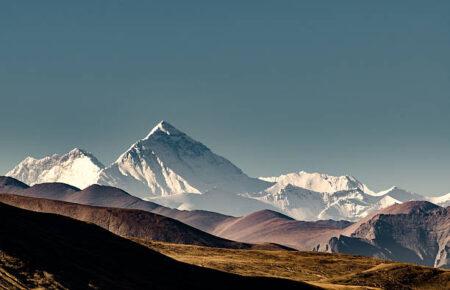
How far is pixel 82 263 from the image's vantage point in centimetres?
11119

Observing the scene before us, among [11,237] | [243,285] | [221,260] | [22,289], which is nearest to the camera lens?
[22,289]

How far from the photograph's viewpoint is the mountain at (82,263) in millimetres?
96500

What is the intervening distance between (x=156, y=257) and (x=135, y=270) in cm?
1679

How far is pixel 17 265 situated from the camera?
9612 cm

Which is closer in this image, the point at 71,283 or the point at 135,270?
the point at 71,283

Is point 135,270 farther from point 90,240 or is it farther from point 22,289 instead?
point 22,289

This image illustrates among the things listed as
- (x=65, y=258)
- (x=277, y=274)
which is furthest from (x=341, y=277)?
(x=65, y=258)

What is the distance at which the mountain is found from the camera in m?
96.5

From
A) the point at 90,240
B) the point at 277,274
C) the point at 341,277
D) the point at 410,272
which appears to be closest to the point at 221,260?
the point at 277,274

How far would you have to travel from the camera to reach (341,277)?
592ft

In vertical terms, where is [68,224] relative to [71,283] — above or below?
above

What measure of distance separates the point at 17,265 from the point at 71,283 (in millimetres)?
6961

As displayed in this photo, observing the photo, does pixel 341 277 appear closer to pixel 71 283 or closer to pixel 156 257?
pixel 156 257

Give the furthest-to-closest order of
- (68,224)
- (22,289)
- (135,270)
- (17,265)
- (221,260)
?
(221,260) < (68,224) < (135,270) < (17,265) < (22,289)
